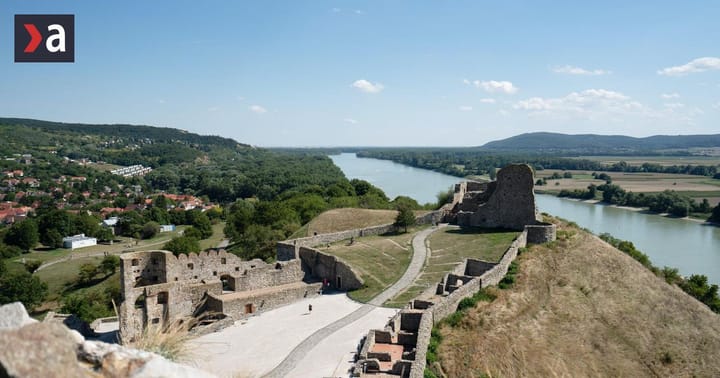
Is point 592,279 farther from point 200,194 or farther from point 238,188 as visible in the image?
point 200,194

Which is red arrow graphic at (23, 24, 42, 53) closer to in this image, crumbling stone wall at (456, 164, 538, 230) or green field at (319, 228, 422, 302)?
green field at (319, 228, 422, 302)

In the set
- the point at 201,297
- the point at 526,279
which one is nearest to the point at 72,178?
the point at 201,297

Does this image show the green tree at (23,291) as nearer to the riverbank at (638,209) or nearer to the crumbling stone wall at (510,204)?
the crumbling stone wall at (510,204)

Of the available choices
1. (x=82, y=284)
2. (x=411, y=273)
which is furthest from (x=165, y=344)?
(x=82, y=284)

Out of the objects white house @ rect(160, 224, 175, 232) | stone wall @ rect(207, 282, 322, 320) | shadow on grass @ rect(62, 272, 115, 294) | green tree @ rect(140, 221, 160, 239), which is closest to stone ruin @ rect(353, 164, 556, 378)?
stone wall @ rect(207, 282, 322, 320)

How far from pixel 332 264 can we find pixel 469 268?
8047 mm

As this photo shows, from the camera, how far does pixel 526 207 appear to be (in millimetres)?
33594

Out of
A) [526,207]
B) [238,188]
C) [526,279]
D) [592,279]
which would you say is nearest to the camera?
[526,279]

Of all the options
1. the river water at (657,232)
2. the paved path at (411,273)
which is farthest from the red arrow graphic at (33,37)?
the river water at (657,232)

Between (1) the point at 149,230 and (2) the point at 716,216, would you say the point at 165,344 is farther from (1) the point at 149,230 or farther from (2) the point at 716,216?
(2) the point at 716,216

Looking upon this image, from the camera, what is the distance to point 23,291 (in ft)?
127

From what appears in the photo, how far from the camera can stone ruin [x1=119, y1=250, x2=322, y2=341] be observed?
23.2m

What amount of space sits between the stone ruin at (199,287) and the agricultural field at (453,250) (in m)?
5.99

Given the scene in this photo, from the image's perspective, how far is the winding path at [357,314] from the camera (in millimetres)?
18734
